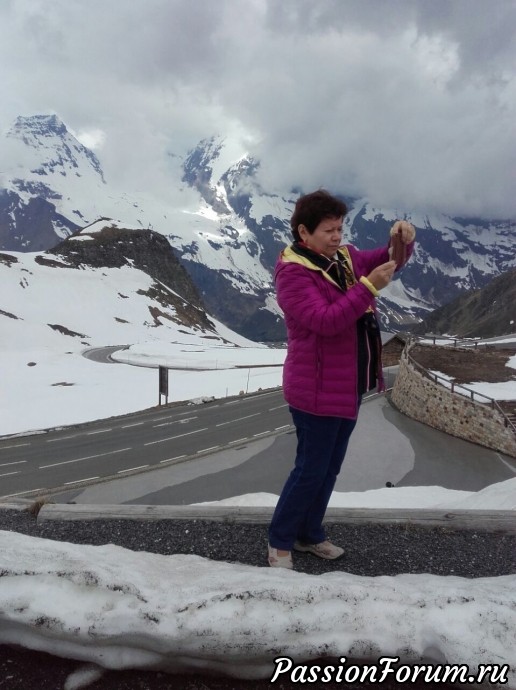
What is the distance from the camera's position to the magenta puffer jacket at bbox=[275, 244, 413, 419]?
2.83 meters

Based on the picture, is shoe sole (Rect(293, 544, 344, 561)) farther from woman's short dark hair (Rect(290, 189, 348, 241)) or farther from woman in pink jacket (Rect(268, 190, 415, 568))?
woman's short dark hair (Rect(290, 189, 348, 241))

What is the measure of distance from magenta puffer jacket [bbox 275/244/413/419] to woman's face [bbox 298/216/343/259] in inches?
6.9

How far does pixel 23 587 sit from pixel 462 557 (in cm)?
279

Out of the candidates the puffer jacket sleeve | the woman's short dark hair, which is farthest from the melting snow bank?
the woman's short dark hair

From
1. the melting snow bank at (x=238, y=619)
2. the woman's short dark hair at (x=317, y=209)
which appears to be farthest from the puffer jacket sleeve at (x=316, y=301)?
the melting snow bank at (x=238, y=619)

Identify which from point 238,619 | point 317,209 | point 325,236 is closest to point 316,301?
point 325,236

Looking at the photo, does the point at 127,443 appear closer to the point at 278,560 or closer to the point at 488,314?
the point at 278,560

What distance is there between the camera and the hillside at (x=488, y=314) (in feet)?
482

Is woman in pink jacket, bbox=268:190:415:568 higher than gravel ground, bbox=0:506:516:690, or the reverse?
woman in pink jacket, bbox=268:190:415:568

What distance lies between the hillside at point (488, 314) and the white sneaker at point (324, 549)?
14519 centimetres

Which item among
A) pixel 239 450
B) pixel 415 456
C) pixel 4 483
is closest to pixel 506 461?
pixel 415 456

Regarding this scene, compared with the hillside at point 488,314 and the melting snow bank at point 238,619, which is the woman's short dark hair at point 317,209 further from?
the hillside at point 488,314

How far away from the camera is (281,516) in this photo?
10.3ft

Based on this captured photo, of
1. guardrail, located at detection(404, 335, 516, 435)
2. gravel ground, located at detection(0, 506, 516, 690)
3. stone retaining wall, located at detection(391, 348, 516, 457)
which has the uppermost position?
gravel ground, located at detection(0, 506, 516, 690)
